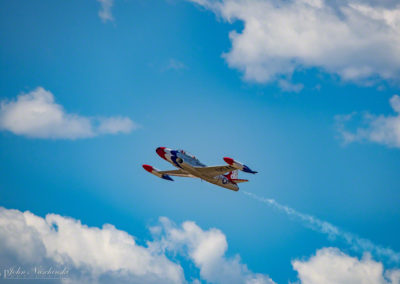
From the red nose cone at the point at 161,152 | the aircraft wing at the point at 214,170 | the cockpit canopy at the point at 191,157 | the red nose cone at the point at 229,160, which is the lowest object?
the red nose cone at the point at 229,160

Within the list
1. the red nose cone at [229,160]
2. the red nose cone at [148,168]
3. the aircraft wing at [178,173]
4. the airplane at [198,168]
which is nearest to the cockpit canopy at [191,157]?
the airplane at [198,168]

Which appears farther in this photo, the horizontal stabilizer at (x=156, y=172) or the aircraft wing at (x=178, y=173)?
the horizontal stabilizer at (x=156, y=172)

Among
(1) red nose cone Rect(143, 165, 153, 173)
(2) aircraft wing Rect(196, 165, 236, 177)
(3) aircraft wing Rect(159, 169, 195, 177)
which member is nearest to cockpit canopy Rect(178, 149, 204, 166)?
(2) aircraft wing Rect(196, 165, 236, 177)

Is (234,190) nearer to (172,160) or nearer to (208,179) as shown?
(208,179)

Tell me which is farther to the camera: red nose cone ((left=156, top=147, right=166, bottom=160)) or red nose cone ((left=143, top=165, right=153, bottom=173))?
red nose cone ((left=143, top=165, right=153, bottom=173))

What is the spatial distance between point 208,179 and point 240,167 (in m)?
11.3

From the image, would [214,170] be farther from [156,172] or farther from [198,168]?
[156,172]

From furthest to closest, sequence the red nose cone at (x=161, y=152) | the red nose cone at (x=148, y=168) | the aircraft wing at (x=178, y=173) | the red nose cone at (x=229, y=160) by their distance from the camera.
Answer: the red nose cone at (x=148, y=168) < the aircraft wing at (x=178, y=173) < the red nose cone at (x=161, y=152) < the red nose cone at (x=229, y=160)

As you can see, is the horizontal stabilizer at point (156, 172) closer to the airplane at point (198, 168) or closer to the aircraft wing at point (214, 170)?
the airplane at point (198, 168)

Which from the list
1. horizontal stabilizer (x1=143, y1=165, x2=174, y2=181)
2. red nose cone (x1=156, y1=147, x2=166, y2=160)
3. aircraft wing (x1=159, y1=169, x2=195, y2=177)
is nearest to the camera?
red nose cone (x1=156, y1=147, x2=166, y2=160)

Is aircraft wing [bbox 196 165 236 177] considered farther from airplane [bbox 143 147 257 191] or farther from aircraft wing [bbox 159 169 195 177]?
aircraft wing [bbox 159 169 195 177]

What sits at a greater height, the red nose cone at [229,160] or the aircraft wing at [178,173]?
the aircraft wing at [178,173]

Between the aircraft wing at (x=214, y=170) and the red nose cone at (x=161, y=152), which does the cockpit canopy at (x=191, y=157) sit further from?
the red nose cone at (x=161, y=152)

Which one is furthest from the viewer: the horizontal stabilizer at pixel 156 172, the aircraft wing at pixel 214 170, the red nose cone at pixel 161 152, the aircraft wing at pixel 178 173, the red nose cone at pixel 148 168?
the red nose cone at pixel 148 168
